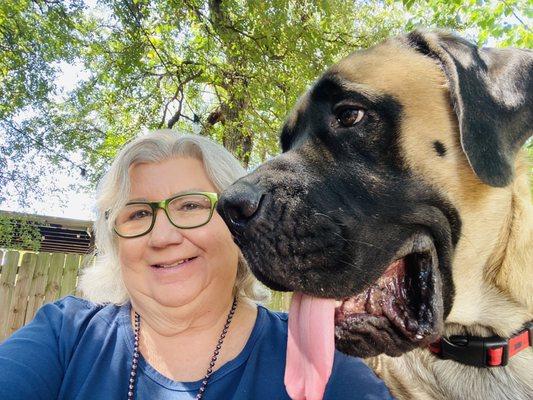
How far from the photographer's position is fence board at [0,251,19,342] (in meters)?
7.55

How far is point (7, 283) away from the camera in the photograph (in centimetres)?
759

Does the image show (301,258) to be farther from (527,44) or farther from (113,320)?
(527,44)

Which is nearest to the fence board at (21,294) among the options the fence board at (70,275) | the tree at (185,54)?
the fence board at (70,275)

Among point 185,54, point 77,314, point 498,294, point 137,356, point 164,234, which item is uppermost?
point 185,54

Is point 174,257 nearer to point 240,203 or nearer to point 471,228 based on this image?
point 240,203

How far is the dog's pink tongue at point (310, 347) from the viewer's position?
179 centimetres

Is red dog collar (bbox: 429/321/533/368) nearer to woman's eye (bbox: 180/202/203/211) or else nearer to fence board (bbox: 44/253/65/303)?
woman's eye (bbox: 180/202/203/211)

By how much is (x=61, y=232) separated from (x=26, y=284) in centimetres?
956

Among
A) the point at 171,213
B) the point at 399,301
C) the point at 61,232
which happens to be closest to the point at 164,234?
the point at 171,213

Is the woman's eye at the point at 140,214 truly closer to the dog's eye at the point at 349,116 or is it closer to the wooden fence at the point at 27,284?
the dog's eye at the point at 349,116

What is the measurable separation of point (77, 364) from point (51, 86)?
9.82 meters

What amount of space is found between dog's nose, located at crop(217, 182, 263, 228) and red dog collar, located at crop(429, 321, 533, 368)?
937 mm

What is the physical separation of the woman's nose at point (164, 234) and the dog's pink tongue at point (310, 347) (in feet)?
2.79

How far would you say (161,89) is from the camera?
12250 mm
